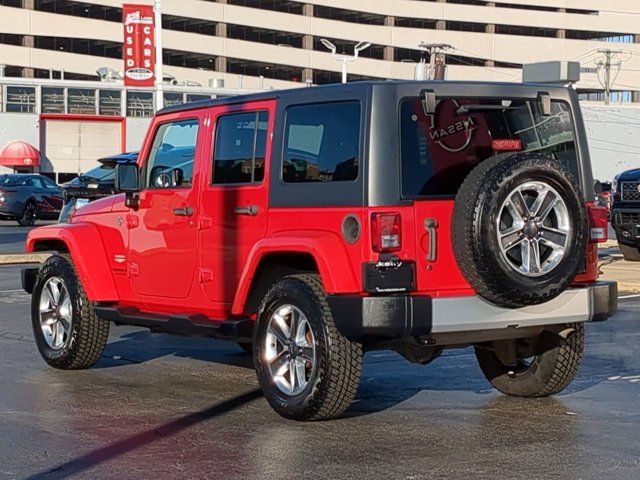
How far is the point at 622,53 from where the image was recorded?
334 feet

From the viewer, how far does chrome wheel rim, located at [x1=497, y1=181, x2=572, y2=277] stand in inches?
284

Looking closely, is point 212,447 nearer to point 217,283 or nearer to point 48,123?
point 217,283

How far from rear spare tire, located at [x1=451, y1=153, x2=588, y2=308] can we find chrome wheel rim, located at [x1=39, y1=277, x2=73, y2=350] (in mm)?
3913

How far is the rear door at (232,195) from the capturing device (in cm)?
812

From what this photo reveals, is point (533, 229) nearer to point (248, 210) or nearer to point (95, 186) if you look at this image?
point (248, 210)

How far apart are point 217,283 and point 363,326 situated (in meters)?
1.68

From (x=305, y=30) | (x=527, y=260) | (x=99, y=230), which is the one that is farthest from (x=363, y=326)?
(x=305, y=30)

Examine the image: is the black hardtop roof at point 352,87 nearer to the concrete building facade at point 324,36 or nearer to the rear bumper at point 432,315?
the rear bumper at point 432,315

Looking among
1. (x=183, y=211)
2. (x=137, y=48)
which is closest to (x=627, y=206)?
(x=183, y=211)

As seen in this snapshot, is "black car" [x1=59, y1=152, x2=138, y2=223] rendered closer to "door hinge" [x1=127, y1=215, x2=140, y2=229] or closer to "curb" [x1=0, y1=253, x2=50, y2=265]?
"curb" [x1=0, y1=253, x2=50, y2=265]

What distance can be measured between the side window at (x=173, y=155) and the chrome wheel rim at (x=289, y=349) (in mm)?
1522

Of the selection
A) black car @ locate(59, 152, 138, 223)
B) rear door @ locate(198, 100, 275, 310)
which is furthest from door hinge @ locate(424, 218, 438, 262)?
black car @ locate(59, 152, 138, 223)

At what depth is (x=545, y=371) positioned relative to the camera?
27.5 ft

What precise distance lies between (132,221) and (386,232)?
9.24ft
